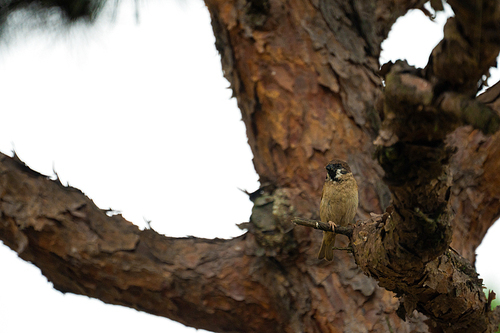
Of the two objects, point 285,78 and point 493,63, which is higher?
point 285,78

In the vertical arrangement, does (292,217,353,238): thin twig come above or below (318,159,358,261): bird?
below

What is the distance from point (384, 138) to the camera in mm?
1154

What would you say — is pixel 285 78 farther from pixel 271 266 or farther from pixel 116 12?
pixel 116 12

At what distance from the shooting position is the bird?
10.4 feet

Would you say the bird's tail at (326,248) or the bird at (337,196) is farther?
the bird at (337,196)

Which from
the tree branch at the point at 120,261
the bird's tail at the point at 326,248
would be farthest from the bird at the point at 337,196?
the tree branch at the point at 120,261

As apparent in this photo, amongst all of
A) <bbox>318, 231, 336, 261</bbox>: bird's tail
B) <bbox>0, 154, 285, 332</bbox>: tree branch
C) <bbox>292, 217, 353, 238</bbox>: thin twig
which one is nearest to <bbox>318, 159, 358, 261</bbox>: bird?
<bbox>318, 231, 336, 261</bbox>: bird's tail

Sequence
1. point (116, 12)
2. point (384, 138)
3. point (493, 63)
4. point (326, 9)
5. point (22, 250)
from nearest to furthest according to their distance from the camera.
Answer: point (493, 63), point (384, 138), point (22, 250), point (326, 9), point (116, 12)

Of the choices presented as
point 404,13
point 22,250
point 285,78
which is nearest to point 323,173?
point 285,78

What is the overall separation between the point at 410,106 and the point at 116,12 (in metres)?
3.51

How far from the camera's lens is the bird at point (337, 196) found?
316cm

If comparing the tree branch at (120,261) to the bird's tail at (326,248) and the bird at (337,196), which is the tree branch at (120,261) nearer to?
the bird's tail at (326,248)

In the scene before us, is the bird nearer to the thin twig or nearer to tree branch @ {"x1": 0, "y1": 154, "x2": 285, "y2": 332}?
tree branch @ {"x1": 0, "y1": 154, "x2": 285, "y2": 332}

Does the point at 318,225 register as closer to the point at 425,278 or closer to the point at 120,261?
the point at 425,278
